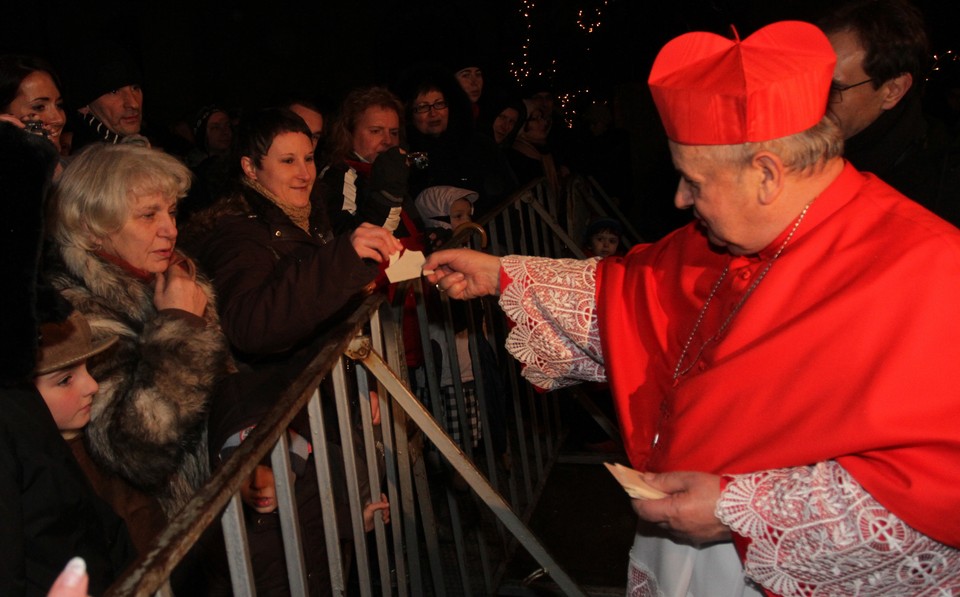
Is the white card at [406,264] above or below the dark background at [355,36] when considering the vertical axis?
below

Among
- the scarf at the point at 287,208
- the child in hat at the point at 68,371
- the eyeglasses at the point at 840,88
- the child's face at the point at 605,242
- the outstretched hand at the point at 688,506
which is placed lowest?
the outstretched hand at the point at 688,506

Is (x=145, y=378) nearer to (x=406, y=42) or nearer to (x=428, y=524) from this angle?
(x=428, y=524)

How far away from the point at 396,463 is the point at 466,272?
702 mm

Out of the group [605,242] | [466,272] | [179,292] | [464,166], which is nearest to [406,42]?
[464,166]

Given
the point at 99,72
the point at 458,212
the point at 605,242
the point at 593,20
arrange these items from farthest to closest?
the point at 593,20, the point at 605,242, the point at 458,212, the point at 99,72

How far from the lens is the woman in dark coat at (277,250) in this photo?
9.47 feet

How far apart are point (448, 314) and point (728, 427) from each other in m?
1.72

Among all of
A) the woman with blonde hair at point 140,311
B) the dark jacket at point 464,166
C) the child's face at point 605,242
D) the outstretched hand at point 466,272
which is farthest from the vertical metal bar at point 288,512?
the child's face at point 605,242

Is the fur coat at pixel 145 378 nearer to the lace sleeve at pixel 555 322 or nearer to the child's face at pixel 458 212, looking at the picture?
the lace sleeve at pixel 555 322

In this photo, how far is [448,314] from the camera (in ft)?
11.9

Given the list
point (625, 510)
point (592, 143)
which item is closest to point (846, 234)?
point (625, 510)

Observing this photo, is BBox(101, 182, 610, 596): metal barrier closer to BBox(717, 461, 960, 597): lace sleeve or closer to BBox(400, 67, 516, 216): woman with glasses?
BBox(400, 67, 516, 216): woman with glasses

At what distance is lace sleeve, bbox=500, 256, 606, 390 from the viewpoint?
276 cm

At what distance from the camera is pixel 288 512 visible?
1.94m
